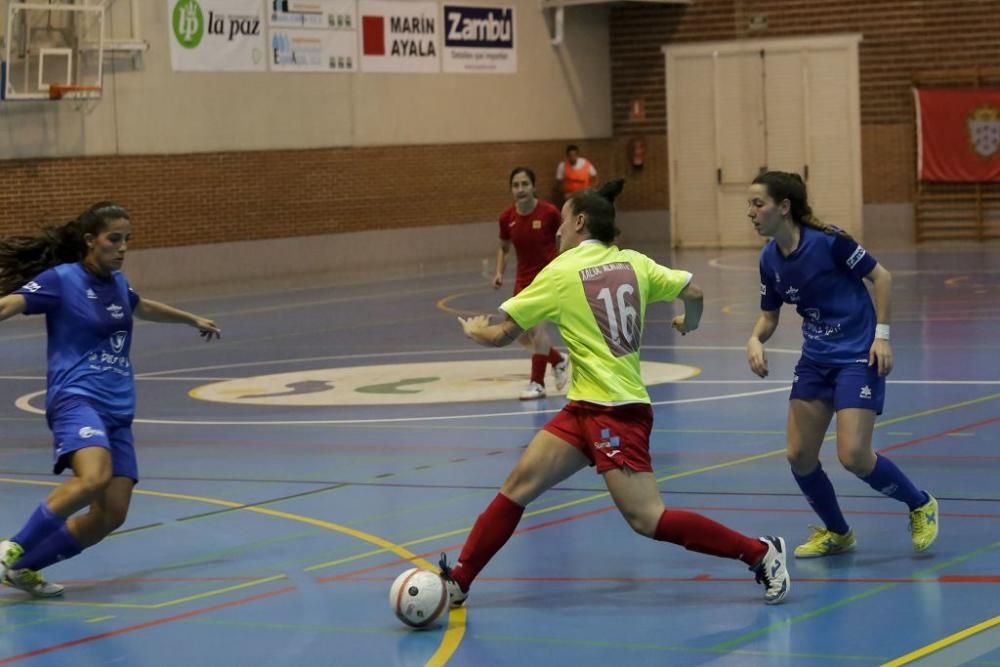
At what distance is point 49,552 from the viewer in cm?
823

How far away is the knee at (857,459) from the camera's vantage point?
327 inches

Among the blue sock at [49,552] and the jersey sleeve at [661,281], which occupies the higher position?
the jersey sleeve at [661,281]

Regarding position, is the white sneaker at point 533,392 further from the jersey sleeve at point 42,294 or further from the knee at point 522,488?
the knee at point 522,488

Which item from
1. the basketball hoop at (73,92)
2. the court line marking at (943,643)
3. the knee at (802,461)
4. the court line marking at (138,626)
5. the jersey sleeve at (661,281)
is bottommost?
the court line marking at (138,626)

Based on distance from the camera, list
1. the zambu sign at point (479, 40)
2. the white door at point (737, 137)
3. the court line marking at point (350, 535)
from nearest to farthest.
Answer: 1. the court line marking at point (350, 535)
2. the zambu sign at point (479, 40)
3. the white door at point (737, 137)

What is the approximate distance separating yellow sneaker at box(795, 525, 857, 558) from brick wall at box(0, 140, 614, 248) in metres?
19.2

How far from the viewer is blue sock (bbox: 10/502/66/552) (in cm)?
817

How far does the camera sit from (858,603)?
7.55m

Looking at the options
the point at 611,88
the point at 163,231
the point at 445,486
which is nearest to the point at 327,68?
the point at 163,231

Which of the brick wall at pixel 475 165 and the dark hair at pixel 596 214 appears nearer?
the dark hair at pixel 596 214

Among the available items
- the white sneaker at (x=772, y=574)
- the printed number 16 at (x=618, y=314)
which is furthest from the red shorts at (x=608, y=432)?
the white sneaker at (x=772, y=574)

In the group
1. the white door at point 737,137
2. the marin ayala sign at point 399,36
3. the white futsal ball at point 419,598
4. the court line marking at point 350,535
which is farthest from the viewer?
the white door at point 737,137

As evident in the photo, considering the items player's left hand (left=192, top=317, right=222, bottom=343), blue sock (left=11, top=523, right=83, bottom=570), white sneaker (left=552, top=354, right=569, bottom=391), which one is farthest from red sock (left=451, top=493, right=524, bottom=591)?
white sneaker (left=552, top=354, right=569, bottom=391)

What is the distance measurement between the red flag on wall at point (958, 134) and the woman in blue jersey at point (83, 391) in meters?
27.8
